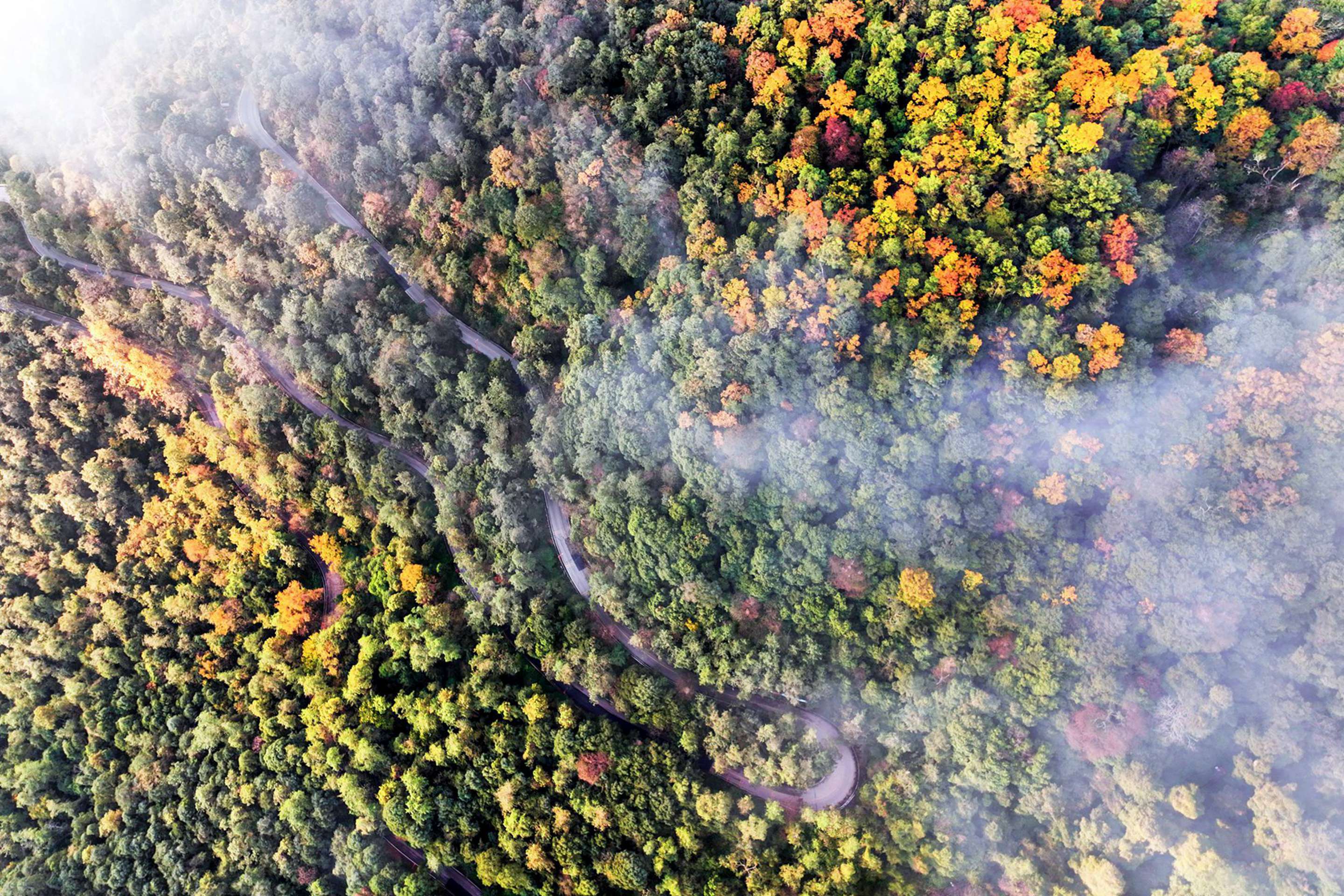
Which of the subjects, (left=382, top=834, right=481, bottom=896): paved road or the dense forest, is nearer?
the dense forest

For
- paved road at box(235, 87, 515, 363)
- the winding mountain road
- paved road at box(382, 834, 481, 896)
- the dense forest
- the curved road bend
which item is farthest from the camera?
paved road at box(235, 87, 515, 363)

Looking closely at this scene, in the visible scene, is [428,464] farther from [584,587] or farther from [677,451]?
[677,451]

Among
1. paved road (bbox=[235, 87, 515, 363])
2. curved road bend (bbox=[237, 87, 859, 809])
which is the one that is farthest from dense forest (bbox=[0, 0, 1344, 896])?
paved road (bbox=[235, 87, 515, 363])

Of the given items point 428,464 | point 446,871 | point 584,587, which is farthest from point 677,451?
point 446,871

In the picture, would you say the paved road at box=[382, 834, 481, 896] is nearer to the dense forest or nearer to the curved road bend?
the dense forest

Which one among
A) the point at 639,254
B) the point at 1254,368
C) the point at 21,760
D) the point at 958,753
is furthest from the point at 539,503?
the point at 21,760

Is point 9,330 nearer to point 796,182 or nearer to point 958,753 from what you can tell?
point 796,182

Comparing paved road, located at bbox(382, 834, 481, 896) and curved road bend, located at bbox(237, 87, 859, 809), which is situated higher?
curved road bend, located at bbox(237, 87, 859, 809)

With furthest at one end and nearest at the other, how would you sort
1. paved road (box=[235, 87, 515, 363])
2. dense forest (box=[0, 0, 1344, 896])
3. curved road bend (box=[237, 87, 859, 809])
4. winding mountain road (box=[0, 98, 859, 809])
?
paved road (box=[235, 87, 515, 363]) → winding mountain road (box=[0, 98, 859, 809]) → curved road bend (box=[237, 87, 859, 809]) → dense forest (box=[0, 0, 1344, 896])
